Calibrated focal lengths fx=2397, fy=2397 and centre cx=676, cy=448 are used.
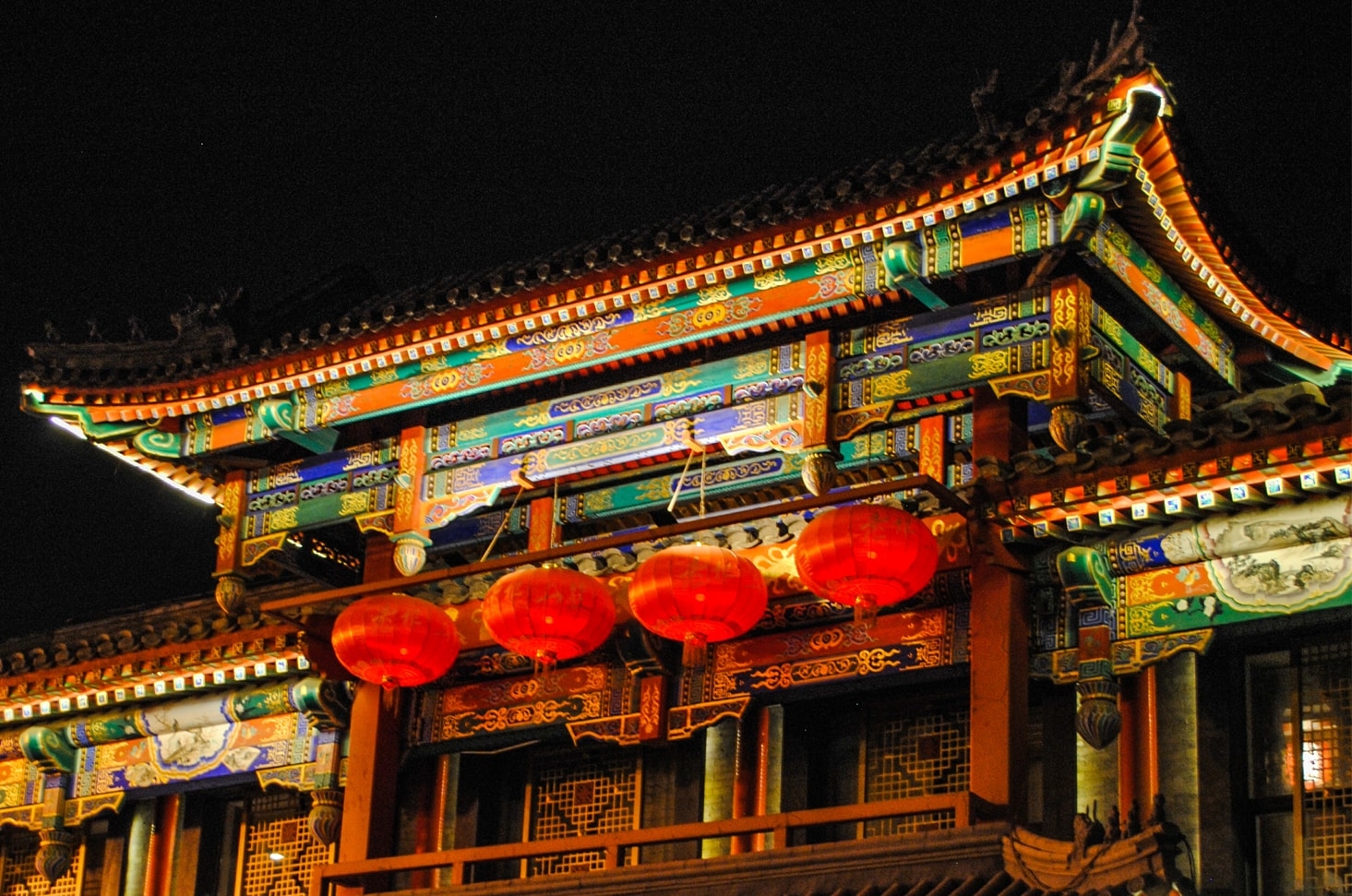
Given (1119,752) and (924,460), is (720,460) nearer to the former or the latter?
(924,460)

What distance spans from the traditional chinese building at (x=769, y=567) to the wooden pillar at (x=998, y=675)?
3 centimetres

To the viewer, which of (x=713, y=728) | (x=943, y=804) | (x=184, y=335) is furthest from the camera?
(x=184, y=335)

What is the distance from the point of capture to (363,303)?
62.7ft

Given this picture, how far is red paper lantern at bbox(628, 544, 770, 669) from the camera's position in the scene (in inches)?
604

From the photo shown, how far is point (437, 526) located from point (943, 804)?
5.01 meters

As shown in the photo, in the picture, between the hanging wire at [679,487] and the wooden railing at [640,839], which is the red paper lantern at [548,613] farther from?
the wooden railing at [640,839]

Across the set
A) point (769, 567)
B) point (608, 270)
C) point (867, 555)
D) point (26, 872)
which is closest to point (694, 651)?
point (769, 567)

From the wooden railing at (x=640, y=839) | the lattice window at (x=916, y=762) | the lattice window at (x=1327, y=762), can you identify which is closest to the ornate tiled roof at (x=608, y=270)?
the lattice window at (x=1327, y=762)

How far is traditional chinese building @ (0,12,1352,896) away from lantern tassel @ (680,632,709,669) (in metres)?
0.05

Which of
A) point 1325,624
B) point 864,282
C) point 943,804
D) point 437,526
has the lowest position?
point 943,804

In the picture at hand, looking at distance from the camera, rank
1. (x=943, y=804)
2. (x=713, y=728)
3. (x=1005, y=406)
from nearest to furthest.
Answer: (x=943, y=804), (x=1005, y=406), (x=713, y=728)

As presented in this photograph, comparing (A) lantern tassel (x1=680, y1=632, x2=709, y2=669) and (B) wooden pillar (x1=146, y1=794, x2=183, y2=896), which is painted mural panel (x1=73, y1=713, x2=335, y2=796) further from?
(A) lantern tassel (x1=680, y1=632, x2=709, y2=669)

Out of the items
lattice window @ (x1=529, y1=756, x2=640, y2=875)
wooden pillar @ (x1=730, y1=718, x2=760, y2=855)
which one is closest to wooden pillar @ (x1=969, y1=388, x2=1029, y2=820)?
wooden pillar @ (x1=730, y1=718, x2=760, y2=855)

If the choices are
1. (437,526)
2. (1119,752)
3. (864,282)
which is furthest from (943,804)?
(437,526)
